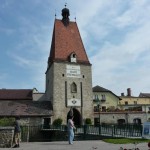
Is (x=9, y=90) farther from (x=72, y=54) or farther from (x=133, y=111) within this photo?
(x=133, y=111)

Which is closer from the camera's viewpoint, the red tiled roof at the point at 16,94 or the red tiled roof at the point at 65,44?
the red tiled roof at the point at 65,44

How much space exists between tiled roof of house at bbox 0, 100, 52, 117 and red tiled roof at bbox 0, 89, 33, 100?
1889 cm

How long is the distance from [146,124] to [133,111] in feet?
105

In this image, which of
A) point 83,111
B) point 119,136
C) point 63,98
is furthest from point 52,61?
point 119,136

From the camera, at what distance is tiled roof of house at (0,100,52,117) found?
4075 centimetres

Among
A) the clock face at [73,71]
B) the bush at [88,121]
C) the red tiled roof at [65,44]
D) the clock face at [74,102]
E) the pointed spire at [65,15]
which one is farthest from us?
the pointed spire at [65,15]

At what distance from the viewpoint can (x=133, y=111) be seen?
47.0m

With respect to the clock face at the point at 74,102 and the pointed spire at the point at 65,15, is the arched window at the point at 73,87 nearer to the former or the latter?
the clock face at the point at 74,102

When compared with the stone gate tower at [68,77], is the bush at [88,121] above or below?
below

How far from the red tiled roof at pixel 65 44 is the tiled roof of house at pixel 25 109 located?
7.23 m

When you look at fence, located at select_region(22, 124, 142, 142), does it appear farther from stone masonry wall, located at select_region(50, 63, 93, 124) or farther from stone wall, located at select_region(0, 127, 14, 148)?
stone masonry wall, located at select_region(50, 63, 93, 124)

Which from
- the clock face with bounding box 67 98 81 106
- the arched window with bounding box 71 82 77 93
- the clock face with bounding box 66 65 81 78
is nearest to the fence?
the clock face with bounding box 67 98 81 106

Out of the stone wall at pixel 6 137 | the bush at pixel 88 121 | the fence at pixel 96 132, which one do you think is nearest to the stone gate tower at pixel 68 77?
the bush at pixel 88 121

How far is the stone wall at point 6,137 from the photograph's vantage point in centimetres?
1555
